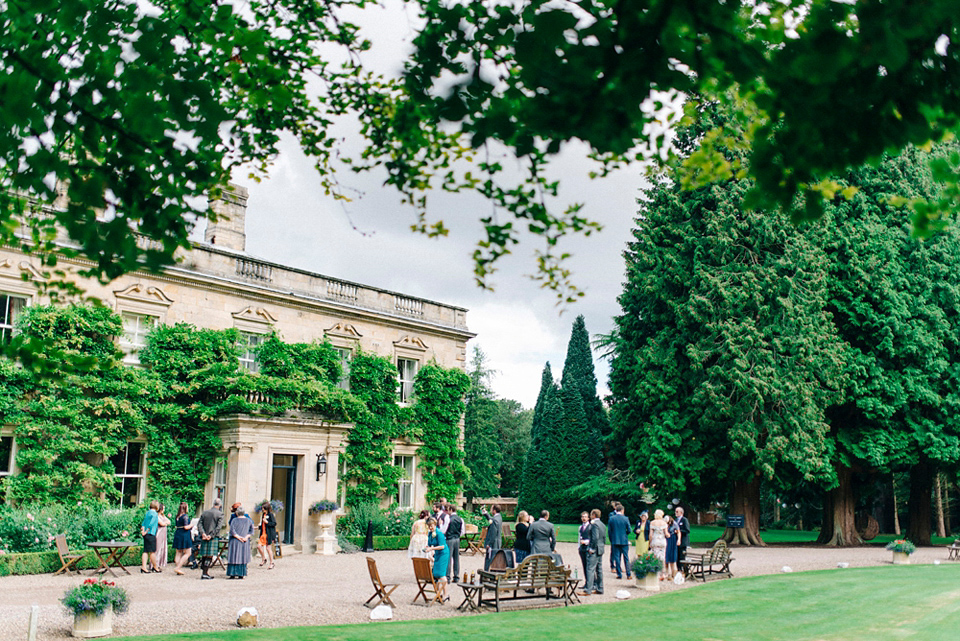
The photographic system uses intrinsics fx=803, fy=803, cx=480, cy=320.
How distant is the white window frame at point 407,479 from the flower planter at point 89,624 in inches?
688

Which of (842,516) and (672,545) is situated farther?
(842,516)

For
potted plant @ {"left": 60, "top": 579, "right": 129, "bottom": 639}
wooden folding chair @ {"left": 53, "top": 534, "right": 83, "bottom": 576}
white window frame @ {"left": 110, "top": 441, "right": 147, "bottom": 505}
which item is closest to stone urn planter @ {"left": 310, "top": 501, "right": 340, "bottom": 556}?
white window frame @ {"left": 110, "top": 441, "right": 147, "bottom": 505}

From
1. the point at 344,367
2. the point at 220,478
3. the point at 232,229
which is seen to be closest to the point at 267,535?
the point at 220,478

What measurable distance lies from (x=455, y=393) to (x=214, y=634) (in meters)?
18.8

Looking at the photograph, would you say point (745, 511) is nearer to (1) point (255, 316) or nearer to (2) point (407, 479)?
(2) point (407, 479)

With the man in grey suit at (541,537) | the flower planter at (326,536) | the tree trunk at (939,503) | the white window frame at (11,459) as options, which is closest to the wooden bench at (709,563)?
the man in grey suit at (541,537)

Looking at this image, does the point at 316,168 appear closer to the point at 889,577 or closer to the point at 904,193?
the point at 889,577

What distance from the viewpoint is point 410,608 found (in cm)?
1295

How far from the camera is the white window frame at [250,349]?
23.9m

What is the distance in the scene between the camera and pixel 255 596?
45.5 feet

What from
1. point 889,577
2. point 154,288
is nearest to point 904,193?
point 889,577

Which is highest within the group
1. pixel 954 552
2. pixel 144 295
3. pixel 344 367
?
pixel 144 295

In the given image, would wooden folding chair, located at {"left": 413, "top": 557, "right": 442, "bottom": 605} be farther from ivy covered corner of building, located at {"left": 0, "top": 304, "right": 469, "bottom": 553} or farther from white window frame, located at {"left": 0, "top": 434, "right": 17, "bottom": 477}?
white window frame, located at {"left": 0, "top": 434, "right": 17, "bottom": 477}

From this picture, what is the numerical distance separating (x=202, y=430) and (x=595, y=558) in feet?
40.7
